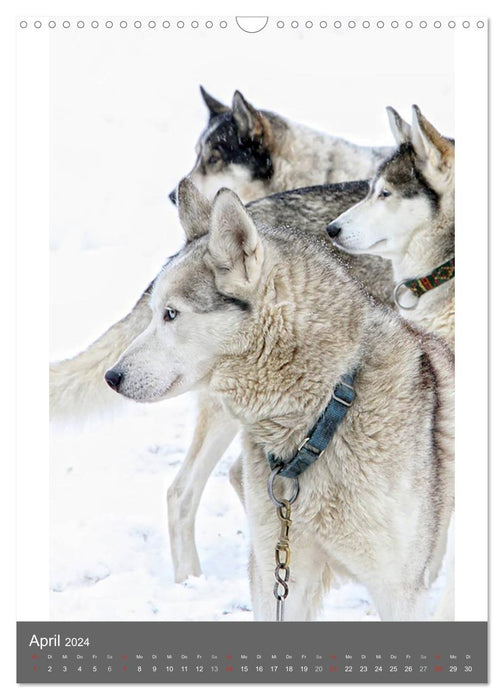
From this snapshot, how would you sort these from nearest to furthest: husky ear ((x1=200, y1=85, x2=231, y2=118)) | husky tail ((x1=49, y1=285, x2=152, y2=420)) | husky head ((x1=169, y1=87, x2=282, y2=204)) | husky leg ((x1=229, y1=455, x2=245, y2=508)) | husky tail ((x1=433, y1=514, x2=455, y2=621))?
1. husky tail ((x1=433, y1=514, x2=455, y2=621))
2. husky tail ((x1=49, y1=285, x2=152, y2=420))
3. husky ear ((x1=200, y1=85, x2=231, y2=118))
4. husky leg ((x1=229, y1=455, x2=245, y2=508))
5. husky head ((x1=169, y1=87, x2=282, y2=204))

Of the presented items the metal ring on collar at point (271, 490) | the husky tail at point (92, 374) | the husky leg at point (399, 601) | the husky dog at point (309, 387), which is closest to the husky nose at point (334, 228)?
the husky tail at point (92, 374)

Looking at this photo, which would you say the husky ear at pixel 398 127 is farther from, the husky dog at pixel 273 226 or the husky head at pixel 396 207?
the husky dog at pixel 273 226

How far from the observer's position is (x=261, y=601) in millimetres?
2602

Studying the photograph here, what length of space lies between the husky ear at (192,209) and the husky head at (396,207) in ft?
2.94

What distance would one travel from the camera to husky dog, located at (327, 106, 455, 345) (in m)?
3.21

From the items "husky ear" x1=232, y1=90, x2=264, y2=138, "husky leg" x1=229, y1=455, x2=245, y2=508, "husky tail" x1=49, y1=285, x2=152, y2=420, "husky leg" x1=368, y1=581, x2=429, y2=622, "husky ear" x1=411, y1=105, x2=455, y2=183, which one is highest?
"husky ear" x1=232, y1=90, x2=264, y2=138

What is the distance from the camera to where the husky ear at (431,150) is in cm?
303

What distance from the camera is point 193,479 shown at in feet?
11.5

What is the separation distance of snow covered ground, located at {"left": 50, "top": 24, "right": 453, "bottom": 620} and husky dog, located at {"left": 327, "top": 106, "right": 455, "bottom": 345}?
0.49 ft

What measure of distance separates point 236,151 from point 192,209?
4.95ft

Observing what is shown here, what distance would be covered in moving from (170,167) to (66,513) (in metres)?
1.46

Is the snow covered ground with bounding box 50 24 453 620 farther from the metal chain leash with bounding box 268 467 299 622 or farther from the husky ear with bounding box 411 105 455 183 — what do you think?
the metal chain leash with bounding box 268 467 299 622

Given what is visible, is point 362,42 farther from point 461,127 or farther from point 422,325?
point 422,325

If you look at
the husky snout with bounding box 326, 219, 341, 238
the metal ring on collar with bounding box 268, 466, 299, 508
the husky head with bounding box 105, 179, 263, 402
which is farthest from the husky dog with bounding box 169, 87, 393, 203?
the metal ring on collar with bounding box 268, 466, 299, 508
